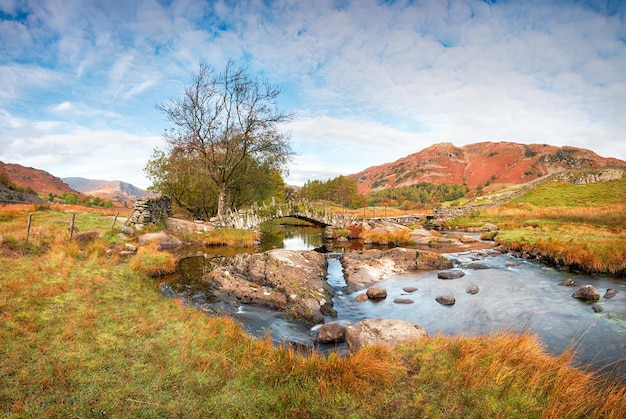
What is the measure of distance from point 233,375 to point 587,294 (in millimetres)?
14527

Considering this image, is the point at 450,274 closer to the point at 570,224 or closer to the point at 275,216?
the point at 275,216

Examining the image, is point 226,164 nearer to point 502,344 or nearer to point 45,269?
point 45,269

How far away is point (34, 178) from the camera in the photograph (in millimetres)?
158250

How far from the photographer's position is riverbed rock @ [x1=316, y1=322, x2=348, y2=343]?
877 centimetres

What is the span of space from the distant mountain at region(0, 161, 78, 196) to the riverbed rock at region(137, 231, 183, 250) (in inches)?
6422

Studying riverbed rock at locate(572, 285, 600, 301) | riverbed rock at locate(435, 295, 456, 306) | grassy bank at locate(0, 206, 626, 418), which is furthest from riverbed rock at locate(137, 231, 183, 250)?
riverbed rock at locate(572, 285, 600, 301)

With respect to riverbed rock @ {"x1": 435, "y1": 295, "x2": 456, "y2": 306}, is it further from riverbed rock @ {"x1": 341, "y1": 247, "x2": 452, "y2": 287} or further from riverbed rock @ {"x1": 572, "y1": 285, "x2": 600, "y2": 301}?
riverbed rock @ {"x1": 572, "y1": 285, "x2": 600, "y2": 301}

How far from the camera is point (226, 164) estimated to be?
3000 centimetres

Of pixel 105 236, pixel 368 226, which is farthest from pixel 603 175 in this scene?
pixel 105 236

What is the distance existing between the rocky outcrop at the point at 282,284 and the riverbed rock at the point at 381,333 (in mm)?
2624

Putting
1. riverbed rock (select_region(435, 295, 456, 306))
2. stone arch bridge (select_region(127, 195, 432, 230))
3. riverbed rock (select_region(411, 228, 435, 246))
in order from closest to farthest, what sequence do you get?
1. riverbed rock (select_region(435, 295, 456, 306))
2. stone arch bridge (select_region(127, 195, 432, 230))
3. riverbed rock (select_region(411, 228, 435, 246))

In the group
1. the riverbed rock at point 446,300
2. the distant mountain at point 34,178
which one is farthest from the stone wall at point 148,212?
the distant mountain at point 34,178

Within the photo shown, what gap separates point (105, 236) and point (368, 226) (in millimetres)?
26145

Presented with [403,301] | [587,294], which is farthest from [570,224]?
[403,301]
